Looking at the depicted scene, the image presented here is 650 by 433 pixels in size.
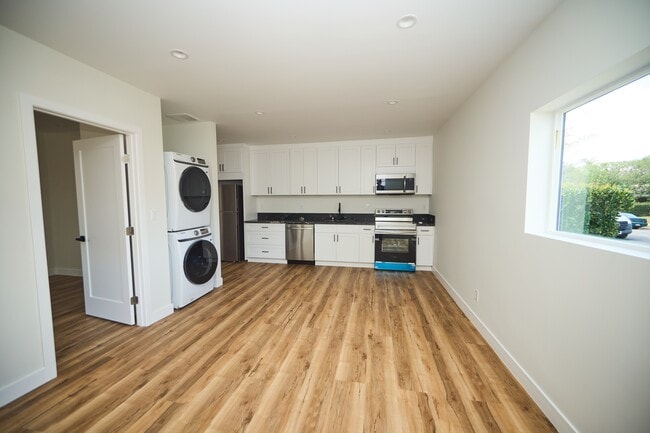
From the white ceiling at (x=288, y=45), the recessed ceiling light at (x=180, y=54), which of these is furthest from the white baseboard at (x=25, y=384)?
the recessed ceiling light at (x=180, y=54)

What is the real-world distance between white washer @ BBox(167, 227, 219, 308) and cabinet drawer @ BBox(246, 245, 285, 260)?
1.56 meters

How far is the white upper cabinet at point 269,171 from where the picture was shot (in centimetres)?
518

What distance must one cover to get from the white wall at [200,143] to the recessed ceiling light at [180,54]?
1647mm

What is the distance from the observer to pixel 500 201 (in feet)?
6.77

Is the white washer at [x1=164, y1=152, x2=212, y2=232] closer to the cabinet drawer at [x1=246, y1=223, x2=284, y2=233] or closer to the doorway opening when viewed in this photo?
the doorway opening

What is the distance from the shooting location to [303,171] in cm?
511

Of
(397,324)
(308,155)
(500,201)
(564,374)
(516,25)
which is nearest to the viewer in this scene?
(564,374)

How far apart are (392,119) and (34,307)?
13.8 ft

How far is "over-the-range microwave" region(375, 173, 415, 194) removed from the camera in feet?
15.1

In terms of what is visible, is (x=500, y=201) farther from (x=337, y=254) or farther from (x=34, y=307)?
(x=34, y=307)

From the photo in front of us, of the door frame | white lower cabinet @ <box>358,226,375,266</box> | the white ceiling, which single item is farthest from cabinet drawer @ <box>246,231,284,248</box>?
the door frame

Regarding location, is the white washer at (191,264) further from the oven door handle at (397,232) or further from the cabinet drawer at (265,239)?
the oven door handle at (397,232)

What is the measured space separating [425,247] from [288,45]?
3.85 metres

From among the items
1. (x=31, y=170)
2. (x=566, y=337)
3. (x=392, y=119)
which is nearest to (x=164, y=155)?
(x=31, y=170)
